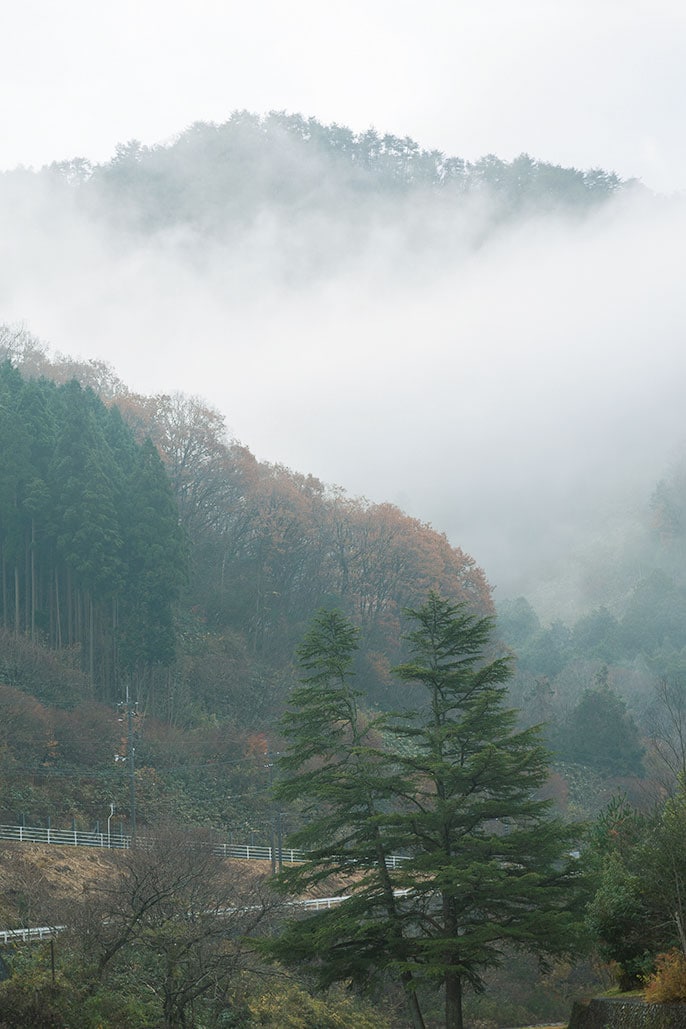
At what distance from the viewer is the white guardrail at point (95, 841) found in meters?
42.8

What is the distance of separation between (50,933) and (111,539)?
83.4 feet

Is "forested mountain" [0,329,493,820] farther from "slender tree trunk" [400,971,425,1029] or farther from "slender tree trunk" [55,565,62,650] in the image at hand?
"slender tree trunk" [400,971,425,1029]

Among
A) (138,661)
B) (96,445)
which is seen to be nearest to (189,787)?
(138,661)

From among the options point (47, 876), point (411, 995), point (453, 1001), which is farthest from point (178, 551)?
point (453, 1001)

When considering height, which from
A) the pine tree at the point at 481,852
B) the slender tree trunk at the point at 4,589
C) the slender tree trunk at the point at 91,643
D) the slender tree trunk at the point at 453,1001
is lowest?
the slender tree trunk at the point at 453,1001

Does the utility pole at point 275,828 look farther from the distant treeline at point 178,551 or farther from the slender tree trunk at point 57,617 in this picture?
the slender tree trunk at point 57,617

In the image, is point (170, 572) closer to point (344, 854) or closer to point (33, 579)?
point (33, 579)

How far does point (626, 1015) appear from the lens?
21.5m

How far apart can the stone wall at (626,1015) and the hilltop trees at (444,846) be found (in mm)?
1390

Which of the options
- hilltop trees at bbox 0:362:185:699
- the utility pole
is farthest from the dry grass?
hilltop trees at bbox 0:362:185:699

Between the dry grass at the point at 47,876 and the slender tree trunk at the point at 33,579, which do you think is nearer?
the dry grass at the point at 47,876

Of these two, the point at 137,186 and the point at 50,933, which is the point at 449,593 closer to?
the point at 50,933

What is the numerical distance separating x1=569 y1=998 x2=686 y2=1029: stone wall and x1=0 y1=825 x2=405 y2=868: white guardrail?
1838cm

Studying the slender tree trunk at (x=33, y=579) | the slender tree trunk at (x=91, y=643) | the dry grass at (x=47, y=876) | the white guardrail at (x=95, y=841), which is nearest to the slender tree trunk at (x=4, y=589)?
the slender tree trunk at (x=33, y=579)
